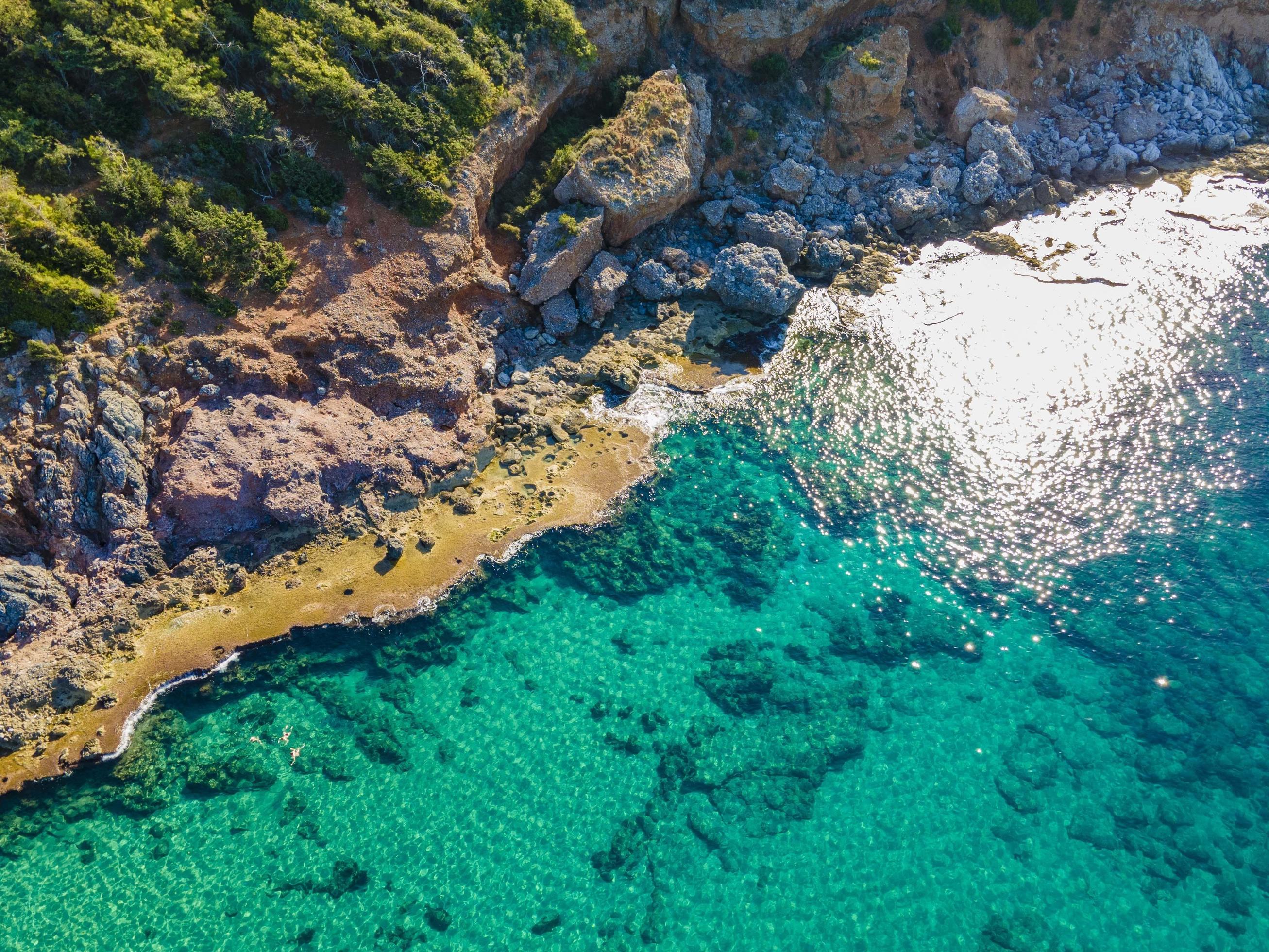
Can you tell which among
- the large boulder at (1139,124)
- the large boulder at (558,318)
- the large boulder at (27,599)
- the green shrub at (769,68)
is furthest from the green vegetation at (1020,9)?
the large boulder at (27,599)

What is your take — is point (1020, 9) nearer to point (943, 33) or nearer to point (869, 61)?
point (943, 33)

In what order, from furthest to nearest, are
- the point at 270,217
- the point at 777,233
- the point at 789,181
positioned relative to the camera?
the point at 789,181 → the point at 777,233 → the point at 270,217

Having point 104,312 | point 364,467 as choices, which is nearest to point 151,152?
point 104,312

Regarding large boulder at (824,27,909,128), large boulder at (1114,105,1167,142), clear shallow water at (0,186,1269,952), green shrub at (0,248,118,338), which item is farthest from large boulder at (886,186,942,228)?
green shrub at (0,248,118,338)

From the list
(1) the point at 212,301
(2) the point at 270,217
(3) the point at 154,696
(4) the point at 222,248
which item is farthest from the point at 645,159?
(3) the point at 154,696

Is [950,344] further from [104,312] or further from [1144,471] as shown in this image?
[104,312]

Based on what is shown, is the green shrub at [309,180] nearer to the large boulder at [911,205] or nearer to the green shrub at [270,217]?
the green shrub at [270,217]

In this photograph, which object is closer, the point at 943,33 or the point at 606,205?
the point at 606,205
